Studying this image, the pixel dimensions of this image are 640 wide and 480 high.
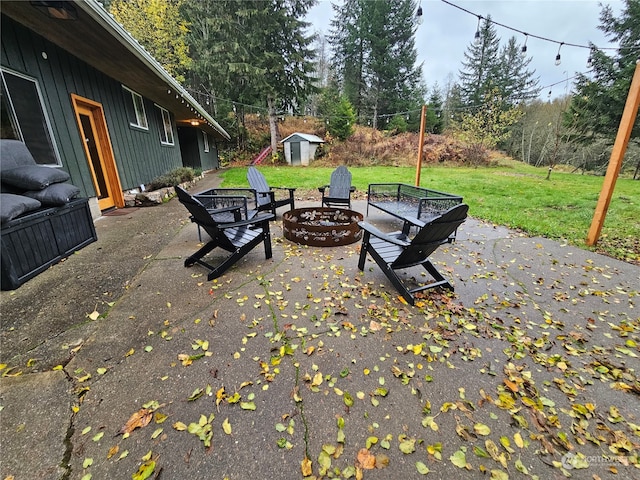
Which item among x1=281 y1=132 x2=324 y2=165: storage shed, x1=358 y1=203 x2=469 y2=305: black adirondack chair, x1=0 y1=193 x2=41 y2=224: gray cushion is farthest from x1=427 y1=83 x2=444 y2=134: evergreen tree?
x1=0 y1=193 x2=41 y2=224: gray cushion

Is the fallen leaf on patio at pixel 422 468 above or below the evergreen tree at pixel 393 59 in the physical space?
below

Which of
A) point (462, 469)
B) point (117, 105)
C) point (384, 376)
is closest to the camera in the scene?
point (462, 469)

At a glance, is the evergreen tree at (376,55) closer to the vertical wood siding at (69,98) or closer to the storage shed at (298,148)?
the storage shed at (298,148)

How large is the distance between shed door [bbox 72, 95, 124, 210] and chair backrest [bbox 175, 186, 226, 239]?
3910 mm

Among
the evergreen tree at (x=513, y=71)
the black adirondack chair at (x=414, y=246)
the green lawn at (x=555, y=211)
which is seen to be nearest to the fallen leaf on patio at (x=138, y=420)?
the black adirondack chair at (x=414, y=246)

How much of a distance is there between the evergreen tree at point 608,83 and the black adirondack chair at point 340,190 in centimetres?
1533

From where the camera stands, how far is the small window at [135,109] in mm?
6873

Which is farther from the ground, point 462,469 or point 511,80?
point 511,80

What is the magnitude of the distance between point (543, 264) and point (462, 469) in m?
3.34

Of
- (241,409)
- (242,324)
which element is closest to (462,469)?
(241,409)

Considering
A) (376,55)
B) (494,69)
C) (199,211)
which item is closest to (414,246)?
(199,211)

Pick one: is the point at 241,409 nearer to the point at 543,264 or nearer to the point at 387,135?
the point at 543,264

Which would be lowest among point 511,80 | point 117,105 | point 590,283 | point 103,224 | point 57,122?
point 590,283

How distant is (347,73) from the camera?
23750 millimetres
